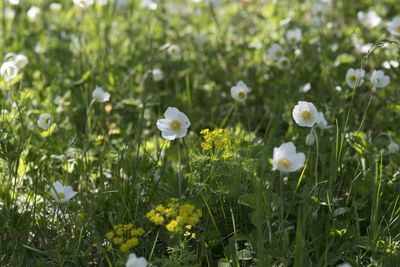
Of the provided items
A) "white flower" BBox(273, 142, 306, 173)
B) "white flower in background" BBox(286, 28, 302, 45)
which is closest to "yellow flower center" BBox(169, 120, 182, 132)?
"white flower" BBox(273, 142, 306, 173)

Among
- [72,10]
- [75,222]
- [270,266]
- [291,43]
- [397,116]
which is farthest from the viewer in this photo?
[72,10]

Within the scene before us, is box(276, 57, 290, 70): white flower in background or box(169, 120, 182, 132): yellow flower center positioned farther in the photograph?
box(276, 57, 290, 70): white flower in background

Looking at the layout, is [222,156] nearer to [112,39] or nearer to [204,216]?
[204,216]

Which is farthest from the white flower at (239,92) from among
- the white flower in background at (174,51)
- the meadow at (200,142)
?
the white flower in background at (174,51)

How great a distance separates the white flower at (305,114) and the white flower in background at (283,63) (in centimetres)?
111

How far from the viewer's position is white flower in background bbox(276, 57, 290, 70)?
139 inches

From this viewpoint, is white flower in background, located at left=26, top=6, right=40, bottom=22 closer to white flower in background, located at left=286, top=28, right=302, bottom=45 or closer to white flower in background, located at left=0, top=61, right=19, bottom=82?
white flower in background, located at left=0, top=61, right=19, bottom=82

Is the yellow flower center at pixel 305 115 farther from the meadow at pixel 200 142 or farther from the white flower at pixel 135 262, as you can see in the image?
the white flower at pixel 135 262

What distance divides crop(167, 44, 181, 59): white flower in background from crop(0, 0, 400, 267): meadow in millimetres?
23

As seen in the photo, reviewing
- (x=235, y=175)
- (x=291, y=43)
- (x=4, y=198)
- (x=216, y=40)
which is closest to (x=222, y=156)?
(x=235, y=175)

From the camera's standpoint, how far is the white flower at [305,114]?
7.97ft

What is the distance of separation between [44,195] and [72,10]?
2.60 metres

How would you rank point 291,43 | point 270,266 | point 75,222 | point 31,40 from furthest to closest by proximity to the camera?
1. point 31,40
2. point 291,43
3. point 75,222
4. point 270,266

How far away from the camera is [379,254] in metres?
2.26
